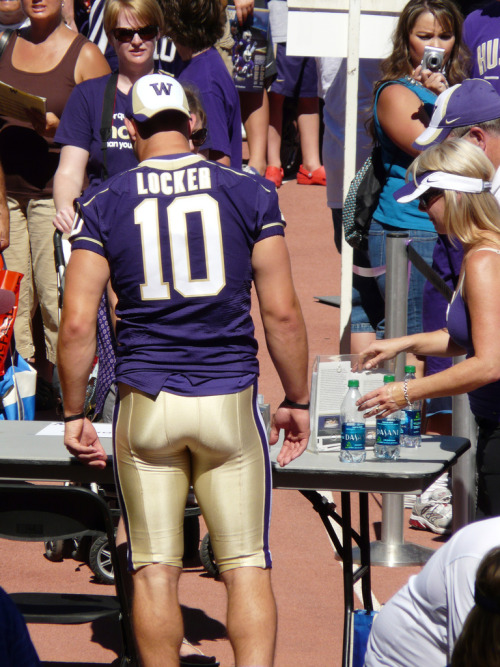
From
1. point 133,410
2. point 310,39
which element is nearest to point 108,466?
point 133,410

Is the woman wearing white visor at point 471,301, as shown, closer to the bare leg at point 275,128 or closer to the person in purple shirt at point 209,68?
the person in purple shirt at point 209,68

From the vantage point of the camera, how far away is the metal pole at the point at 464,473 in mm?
4023

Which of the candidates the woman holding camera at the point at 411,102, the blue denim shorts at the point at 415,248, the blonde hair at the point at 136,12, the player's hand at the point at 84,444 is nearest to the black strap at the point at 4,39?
Result: the blonde hair at the point at 136,12

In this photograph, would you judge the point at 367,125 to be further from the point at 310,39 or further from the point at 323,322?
the point at 323,322

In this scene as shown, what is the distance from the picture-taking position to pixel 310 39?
623cm

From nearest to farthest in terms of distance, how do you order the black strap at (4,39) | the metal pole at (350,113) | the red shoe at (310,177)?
the black strap at (4,39) < the metal pole at (350,113) < the red shoe at (310,177)

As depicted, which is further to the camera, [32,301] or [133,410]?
[32,301]

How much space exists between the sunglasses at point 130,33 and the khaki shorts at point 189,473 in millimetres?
1950

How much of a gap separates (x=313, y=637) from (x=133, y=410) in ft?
4.87

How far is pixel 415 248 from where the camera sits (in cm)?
523

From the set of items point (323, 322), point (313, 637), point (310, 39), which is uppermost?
point (310, 39)

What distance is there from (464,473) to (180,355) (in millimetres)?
1478

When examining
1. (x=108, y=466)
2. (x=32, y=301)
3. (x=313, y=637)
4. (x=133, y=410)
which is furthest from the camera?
(x=32, y=301)

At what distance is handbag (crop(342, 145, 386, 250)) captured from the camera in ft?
17.6
